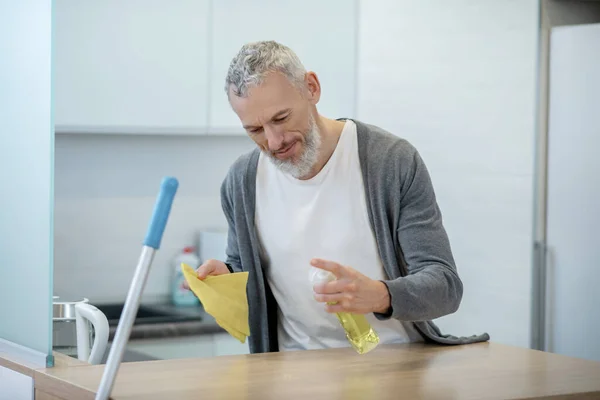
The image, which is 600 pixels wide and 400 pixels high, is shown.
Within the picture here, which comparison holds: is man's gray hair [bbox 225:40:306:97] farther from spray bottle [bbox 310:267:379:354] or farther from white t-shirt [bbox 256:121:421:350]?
spray bottle [bbox 310:267:379:354]

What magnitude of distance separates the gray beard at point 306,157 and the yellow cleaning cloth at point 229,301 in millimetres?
226

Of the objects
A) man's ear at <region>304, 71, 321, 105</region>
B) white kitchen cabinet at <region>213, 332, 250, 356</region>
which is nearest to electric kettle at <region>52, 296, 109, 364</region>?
man's ear at <region>304, 71, 321, 105</region>

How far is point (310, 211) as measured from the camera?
189cm

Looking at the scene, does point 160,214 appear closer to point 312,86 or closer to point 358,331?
point 358,331

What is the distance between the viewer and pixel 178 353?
9.99 ft

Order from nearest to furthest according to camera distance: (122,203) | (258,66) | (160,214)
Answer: (160,214)
(258,66)
(122,203)

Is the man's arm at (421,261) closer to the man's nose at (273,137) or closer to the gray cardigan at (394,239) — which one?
the gray cardigan at (394,239)

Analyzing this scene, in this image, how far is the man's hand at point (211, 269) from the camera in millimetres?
1723

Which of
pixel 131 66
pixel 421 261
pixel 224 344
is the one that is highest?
pixel 131 66

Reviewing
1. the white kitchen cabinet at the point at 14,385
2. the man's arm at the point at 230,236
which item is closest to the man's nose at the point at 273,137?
the man's arm at the point at 230,236

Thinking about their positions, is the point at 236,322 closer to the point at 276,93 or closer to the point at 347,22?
the point at 276,93

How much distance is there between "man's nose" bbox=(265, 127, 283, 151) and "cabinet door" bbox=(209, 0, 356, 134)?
148 cm

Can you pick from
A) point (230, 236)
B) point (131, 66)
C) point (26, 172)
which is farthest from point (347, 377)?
point (131, 66)

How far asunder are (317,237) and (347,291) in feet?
1.25
